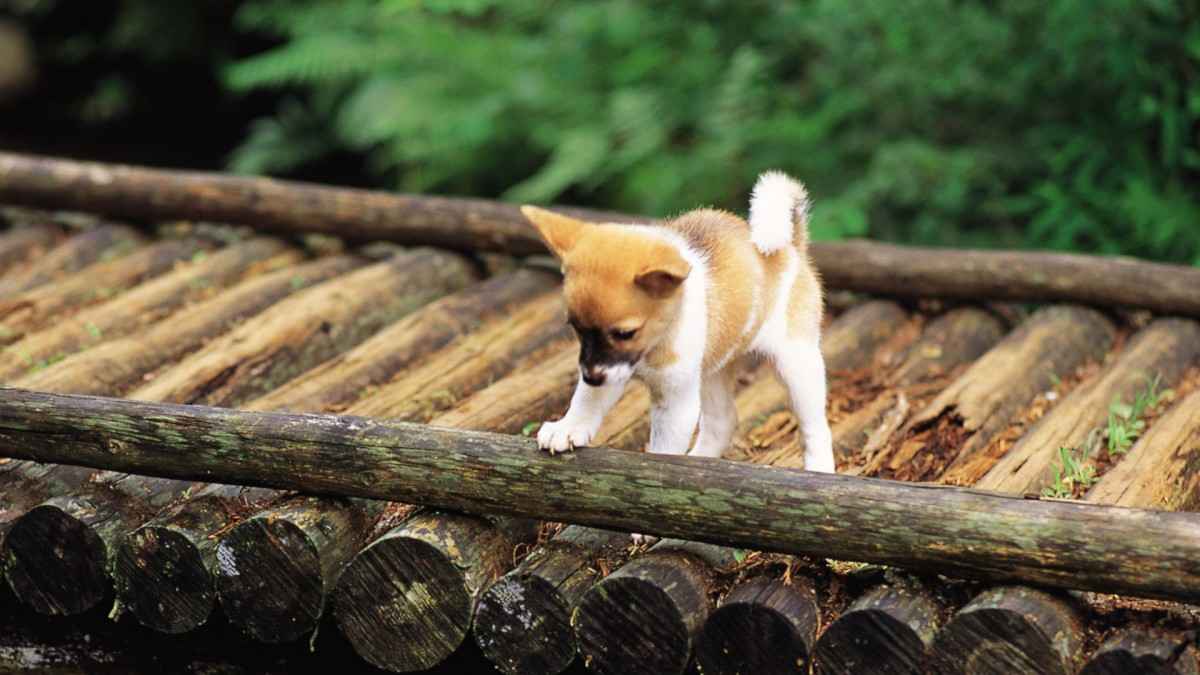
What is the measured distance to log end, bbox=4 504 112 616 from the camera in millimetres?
4492

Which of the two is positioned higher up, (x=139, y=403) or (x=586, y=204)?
(x=139, y=403)

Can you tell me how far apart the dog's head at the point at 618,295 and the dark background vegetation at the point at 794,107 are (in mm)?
4509

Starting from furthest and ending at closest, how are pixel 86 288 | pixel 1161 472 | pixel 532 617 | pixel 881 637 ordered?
pixel 86 288 < pixel 1161 472 < pixel 532 617 < pixel 881 637

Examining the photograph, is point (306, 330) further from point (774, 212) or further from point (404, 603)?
point (774, 212)

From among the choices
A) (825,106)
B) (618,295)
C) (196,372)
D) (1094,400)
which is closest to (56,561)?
(196,372)

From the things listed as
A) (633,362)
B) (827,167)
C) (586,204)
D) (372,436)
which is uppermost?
(633,362)

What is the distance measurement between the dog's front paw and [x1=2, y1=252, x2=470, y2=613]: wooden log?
Answer: 1213 millimetres

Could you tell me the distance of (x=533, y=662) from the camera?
13.6 feet

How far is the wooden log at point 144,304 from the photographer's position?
5871mm

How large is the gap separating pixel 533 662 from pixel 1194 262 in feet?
17.4

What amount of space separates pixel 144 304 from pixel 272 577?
235 centimetres

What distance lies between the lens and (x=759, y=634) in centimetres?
393

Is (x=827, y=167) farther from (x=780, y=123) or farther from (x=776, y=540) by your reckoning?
(x=776, y=540)

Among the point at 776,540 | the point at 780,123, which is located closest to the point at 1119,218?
the point at 780,123
